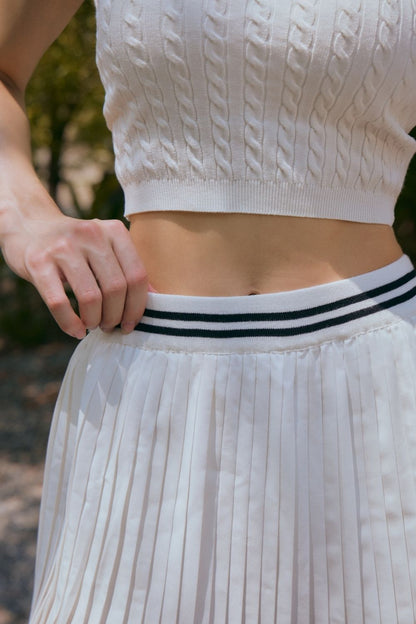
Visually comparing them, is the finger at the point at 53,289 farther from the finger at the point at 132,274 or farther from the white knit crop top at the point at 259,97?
the white knit crop top at the point at 259,97

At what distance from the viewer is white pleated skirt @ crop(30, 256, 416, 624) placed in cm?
88

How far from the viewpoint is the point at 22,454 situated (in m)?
3.97

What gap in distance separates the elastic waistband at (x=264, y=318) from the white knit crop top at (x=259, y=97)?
111mm

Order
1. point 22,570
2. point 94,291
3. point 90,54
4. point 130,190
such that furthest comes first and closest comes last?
point 90,54
point 22,570
point 130,190
point 94,291

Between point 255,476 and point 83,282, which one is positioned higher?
point 83,282

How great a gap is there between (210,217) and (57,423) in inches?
13.8

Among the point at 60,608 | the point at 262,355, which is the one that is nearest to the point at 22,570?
the point at 60,608

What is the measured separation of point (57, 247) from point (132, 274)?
0.30ft

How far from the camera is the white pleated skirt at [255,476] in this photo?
0.88 meters

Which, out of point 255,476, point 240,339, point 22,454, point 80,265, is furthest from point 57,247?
point 22,454

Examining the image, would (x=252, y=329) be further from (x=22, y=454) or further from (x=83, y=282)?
(x=22, y=454)

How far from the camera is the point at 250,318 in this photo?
0.89m

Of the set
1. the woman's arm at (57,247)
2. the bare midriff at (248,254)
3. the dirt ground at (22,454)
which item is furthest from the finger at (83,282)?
the dirt ground at (22,454)

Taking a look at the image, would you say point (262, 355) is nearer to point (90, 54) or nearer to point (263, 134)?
point (263, 134)
